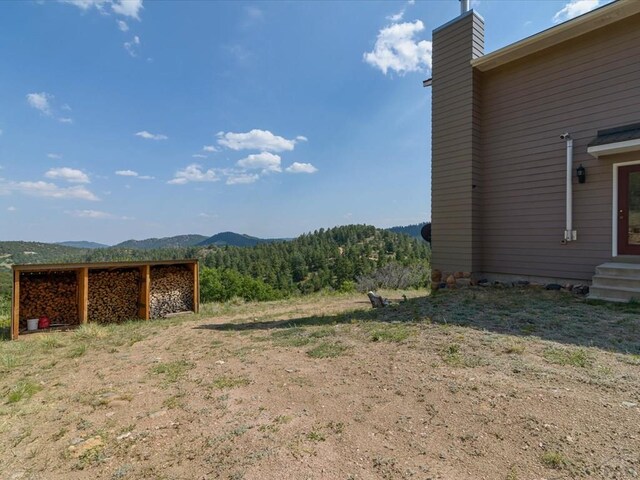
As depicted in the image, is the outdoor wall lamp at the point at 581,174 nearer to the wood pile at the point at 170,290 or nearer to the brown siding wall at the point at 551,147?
the brown siding wall at the point at 551,147

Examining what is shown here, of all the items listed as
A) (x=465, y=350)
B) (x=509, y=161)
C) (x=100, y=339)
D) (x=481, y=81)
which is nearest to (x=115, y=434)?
(x=465, y=350)

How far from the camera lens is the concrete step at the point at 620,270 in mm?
5711

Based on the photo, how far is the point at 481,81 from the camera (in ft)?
26.3

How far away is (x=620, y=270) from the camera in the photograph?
5.84 meters

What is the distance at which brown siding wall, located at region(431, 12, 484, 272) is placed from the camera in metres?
7.89

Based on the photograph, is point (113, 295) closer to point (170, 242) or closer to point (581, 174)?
point (581, 174)

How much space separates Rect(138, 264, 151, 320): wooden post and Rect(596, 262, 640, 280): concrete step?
29.2 feet

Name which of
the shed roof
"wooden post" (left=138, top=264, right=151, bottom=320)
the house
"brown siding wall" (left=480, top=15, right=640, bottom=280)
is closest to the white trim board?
the house

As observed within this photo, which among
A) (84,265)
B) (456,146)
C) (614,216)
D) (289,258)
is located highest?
(456,146)

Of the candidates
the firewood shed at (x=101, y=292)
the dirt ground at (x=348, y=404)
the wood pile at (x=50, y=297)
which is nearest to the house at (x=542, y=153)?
the dirt ground at (x=348, y=404)

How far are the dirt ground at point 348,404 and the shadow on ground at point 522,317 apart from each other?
0.05 metres

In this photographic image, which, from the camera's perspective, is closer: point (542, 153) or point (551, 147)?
point (551, 147)

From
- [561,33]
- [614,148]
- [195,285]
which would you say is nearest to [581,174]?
[614,148]

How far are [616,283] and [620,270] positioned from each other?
0.81 ft
